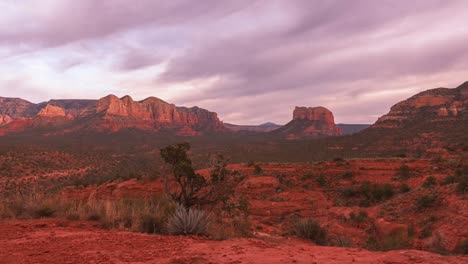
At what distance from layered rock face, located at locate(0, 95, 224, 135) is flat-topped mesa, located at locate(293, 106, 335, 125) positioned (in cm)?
3418

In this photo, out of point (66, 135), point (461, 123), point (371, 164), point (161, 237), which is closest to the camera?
point (161, 237)

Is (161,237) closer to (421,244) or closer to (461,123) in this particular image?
(421,244)

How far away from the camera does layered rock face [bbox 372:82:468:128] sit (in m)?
63.5

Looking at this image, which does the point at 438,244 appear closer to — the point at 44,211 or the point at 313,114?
the point at 44,211

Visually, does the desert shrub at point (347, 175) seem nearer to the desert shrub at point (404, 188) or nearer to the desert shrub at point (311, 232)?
the desert shrub at point (404, 188)

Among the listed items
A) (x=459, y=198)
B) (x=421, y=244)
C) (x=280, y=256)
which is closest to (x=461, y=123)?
(x=459, y=198)

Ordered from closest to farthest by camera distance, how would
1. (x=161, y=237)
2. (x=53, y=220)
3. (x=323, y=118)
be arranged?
(x=161, y=237) → (x=53, y=220) → (x=323, y=118)

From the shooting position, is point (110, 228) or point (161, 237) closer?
point (161, 237)

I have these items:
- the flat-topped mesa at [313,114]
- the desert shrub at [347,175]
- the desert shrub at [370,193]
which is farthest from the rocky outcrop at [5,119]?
the desert shrub at [370,193]

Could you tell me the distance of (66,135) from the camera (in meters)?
91.8

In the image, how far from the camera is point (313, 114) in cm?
13712

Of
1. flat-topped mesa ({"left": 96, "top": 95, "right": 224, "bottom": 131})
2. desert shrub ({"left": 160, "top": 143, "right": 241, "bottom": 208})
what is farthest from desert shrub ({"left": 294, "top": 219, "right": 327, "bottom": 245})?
flat-topped mesa ({"left": 96, "top": 95, "right": 224, "bottom": 131})

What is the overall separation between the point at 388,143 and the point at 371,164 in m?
29.8

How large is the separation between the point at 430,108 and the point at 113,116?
91761 millimetres
